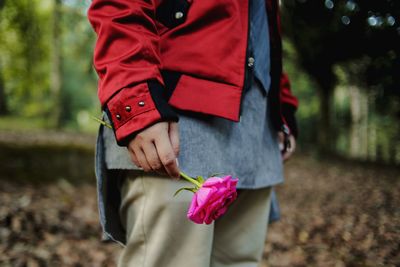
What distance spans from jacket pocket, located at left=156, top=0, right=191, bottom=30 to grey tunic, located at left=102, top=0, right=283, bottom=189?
0.27 m

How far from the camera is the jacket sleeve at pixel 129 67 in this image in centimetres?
101

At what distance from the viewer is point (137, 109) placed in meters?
1.01

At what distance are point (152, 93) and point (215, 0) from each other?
1.33 ft

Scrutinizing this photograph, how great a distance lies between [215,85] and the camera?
1.16 m

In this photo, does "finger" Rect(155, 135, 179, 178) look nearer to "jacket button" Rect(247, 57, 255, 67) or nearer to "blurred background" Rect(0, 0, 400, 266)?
"blurred background" Rect(0, 0, 400, 266)

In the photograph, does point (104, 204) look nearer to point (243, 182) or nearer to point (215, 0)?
point (243, 182)

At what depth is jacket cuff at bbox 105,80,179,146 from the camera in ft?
3.29

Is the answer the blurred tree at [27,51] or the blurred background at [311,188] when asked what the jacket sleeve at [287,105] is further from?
the blurred tree at [27,51]

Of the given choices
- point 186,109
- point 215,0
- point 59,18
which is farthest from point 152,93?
point 59,18

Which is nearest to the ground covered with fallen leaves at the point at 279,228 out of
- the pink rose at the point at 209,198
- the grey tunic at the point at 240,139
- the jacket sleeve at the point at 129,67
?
the grey tunic at the point at 240,139

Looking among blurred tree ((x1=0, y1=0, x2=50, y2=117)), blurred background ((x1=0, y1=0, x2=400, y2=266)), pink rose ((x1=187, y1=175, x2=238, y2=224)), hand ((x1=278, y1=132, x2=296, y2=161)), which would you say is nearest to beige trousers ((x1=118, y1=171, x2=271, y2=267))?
pink rose ((x1=187, y1=175, x2=238, y2=224))

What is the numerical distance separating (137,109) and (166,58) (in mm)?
248

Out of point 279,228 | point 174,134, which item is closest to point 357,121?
point 279,228

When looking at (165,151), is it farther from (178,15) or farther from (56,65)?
(56,65)
